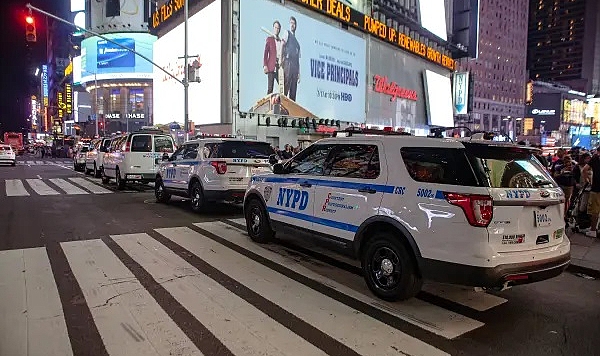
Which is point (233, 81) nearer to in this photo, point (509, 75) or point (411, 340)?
point (411, 340)

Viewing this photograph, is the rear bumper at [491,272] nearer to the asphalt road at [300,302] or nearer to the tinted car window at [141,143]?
the asphalt road at [300,302]

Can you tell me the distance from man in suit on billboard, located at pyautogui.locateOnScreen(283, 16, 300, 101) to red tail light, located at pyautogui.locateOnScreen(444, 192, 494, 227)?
3085cm

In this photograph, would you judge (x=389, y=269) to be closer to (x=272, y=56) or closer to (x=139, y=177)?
(x=139, y=177)

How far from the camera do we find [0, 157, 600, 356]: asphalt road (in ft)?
13.3

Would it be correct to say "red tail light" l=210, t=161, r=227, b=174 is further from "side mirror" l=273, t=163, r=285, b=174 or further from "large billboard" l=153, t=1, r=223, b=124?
"large billboard" l=153, t=1, r=223, b=124

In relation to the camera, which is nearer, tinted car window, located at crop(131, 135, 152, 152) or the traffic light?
the traffic light

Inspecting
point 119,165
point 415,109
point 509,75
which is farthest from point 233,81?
point 509,75

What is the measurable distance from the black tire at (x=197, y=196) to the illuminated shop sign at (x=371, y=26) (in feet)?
96.0

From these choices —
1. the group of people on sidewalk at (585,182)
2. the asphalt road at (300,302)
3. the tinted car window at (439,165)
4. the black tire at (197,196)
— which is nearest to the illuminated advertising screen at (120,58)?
the black tire at (197,196)

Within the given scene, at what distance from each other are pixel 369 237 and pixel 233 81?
2669cm

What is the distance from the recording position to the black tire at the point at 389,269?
4922 millimetres

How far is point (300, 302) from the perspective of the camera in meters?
5.02

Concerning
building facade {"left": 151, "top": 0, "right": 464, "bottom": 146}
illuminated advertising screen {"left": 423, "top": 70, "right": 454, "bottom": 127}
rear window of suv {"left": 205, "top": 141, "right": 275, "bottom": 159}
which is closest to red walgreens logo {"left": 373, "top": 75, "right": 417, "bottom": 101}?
building facade {"left": 151, "top": 0, "right": 464, "bottom": 146}

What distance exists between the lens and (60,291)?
5230mm
